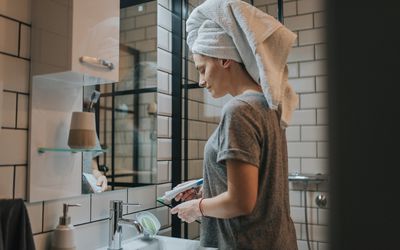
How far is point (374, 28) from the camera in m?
0.17

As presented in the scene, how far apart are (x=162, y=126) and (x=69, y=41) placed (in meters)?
0.72

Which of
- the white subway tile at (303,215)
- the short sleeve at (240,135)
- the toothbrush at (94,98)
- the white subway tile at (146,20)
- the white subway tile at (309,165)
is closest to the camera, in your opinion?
the short sleeve at (240,135)

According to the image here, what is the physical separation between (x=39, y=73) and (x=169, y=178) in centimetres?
82

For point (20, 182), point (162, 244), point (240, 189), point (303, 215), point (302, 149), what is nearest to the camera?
point (240, 189)

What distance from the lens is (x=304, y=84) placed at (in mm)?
1969

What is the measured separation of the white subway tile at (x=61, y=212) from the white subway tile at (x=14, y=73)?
1.09ft

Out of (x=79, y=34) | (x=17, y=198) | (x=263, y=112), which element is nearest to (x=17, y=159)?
(x=17, y=198)

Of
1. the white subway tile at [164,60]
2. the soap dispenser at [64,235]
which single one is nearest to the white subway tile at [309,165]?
the white subway tile at [164,60]

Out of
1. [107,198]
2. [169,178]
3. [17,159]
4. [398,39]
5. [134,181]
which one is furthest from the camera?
[169,178]

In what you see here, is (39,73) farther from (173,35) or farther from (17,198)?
(173,35)

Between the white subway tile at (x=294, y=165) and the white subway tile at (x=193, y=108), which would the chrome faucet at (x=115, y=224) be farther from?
the white subway tile at (x=294, y=165)

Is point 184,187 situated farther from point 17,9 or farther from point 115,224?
point 17,9

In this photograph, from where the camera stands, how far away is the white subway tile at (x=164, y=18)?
63.2 inches

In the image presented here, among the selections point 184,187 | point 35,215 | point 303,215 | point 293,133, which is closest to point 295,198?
point 303,215
